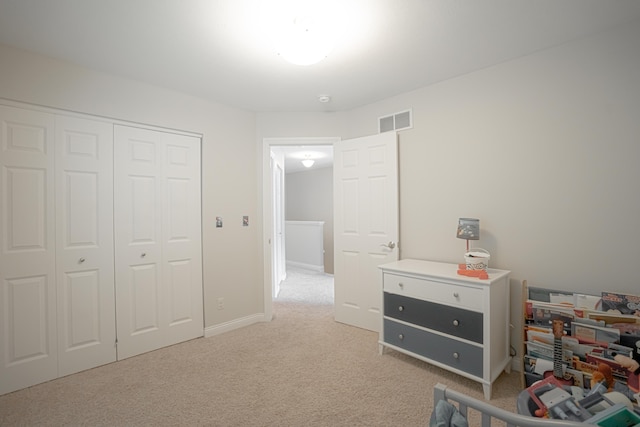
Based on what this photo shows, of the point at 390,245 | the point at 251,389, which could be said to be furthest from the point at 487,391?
the point at 251,389

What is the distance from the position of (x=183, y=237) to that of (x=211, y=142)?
1022mm

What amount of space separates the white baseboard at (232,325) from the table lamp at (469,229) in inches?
92.8

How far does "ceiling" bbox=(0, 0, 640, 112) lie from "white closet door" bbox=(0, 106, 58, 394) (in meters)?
0.63

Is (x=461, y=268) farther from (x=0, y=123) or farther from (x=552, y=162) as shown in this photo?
(x=0, y=123)

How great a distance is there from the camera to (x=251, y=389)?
2131 millimetres

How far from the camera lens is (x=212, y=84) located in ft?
8.90

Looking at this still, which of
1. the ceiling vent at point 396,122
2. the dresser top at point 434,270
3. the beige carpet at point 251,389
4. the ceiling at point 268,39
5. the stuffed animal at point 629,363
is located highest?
the ceiling at point 268,39

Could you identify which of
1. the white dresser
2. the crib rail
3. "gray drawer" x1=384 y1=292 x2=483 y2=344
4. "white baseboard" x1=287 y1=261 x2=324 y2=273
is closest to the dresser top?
the white dresser

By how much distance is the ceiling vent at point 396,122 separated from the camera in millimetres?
2941

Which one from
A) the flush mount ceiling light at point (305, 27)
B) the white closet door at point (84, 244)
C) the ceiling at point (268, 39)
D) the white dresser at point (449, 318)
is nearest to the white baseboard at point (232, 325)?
the white closet door at point (84, 244)

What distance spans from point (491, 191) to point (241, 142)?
2.54m

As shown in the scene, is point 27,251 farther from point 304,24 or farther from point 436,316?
point 436,316

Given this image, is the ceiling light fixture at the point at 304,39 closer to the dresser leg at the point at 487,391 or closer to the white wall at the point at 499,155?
the white wall at the point at 499,155

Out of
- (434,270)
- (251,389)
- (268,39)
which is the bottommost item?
(251,389)
